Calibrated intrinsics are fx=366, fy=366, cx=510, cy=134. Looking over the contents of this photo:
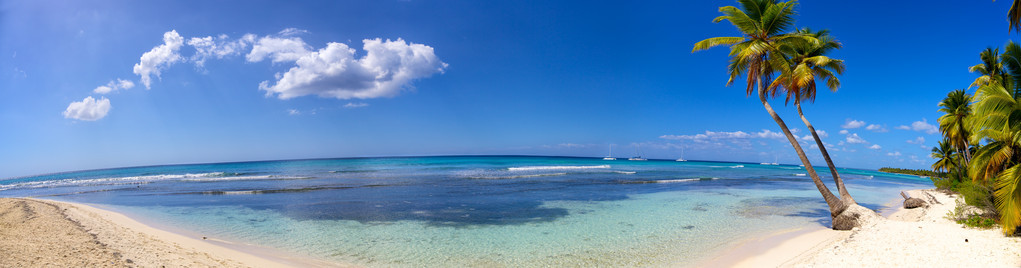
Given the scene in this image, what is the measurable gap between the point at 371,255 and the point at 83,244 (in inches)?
215

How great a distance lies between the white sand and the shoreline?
9440mm

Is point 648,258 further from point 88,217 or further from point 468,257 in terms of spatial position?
point 88,217

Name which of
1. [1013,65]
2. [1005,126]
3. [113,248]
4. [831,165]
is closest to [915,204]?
[831,165]

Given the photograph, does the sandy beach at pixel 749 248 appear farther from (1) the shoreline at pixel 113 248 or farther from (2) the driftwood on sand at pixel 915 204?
(2) the driftwood on sand at pixel 915 204

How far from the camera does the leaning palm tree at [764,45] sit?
37.0 ft

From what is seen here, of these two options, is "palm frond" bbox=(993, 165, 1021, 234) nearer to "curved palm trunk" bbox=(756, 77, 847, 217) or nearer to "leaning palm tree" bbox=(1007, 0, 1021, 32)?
"leaning palm tree" bbox=(1007, 0, 1021, 32)

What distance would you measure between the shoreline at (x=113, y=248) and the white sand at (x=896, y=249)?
9.44 m

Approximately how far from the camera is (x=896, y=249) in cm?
701

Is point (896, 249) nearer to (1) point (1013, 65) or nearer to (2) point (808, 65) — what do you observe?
(1) point (1013, 65)

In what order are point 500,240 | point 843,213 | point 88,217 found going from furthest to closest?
point 88,217
point 843,213
point 500,240

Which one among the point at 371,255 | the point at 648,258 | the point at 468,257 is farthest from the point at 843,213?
the point at 371,255

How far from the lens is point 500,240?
9.69 m

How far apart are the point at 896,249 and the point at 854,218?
3891mm

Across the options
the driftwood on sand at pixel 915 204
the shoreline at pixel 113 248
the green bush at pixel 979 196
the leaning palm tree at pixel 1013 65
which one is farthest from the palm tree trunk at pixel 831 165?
the shoreline at pixel 113 248
